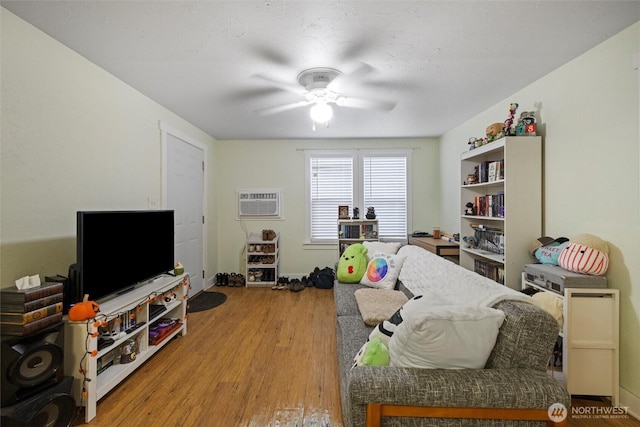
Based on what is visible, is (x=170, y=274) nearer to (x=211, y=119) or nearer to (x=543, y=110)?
(x=211, y=119)

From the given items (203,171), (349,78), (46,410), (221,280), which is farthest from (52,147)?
(221,280)

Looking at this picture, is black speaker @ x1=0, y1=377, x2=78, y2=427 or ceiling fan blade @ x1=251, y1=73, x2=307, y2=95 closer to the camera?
black speaker @ x1=0, y1=377, x2=78, y2=427

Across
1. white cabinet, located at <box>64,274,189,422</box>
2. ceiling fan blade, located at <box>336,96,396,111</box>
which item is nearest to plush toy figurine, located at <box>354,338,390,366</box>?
white cabinet, located at <box>64,274,189,422</box>

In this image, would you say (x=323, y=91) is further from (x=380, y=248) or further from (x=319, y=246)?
(x=319, y=246)

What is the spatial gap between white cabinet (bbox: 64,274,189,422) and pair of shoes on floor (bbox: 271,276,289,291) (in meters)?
1.79

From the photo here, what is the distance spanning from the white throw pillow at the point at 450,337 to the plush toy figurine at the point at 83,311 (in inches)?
72.7

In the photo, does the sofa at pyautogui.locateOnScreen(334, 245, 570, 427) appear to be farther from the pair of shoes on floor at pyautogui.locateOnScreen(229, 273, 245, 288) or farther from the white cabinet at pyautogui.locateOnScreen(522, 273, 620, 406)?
the pair of shoes on floor at pyautogui.locateOnScreen(229, 273, 245, 288)

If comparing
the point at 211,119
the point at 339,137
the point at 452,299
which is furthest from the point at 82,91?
the point at 339,137

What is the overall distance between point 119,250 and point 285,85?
200 cm

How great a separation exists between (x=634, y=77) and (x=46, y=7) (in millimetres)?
3576

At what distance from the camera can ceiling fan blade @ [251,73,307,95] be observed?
2.49 metres

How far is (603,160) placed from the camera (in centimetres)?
195

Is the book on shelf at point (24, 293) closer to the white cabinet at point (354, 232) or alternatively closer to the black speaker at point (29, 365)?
the black speaker at point (29, 365)

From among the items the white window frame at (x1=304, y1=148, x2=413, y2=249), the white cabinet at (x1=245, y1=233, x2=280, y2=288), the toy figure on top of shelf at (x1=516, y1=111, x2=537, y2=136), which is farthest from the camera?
the white window frame at (x1=304, y1=148, x2=413, y2=249)
